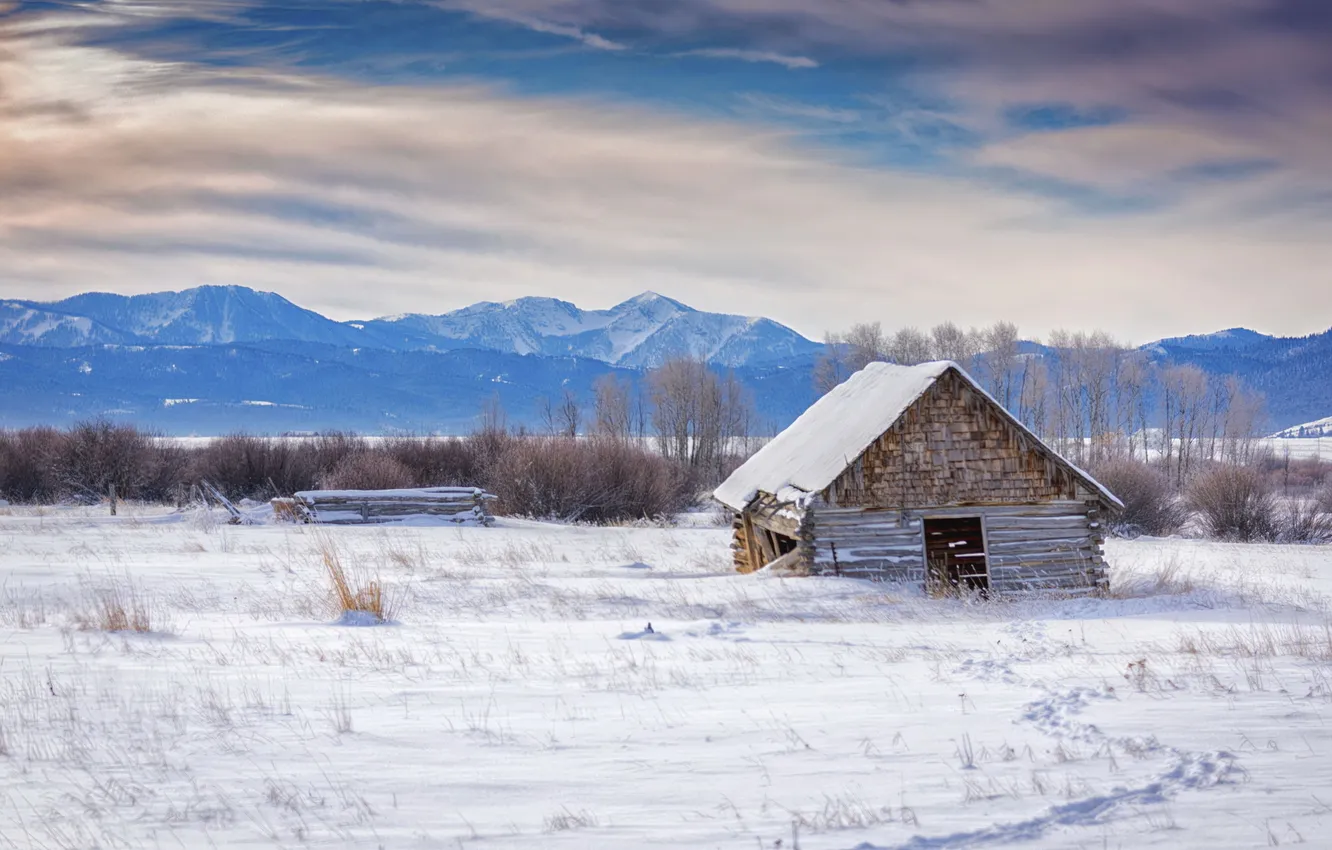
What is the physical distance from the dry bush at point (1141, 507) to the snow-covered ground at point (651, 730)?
1326 inches

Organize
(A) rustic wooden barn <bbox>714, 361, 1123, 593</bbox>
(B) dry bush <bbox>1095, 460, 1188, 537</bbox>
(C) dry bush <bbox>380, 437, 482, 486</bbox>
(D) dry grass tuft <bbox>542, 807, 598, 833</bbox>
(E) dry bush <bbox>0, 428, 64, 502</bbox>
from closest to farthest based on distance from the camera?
(D) dry grass tuft <bbox>542, 807, 598, 833</bbox> < (A) rustic wooden barn <bbox>714, 361, 1123, 593</bbox> < (B) dry bush <bbox>1095, 460, 1188, 537</bbox> < (C) dry bush <bbox>380, 437, 482, 486</bbox> < (E) dry bush <bbox>0, 428, 64, 502</bbox>

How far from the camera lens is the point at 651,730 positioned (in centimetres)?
729

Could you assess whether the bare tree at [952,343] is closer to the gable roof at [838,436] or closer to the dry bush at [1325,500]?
the dry bush at [1325,500]

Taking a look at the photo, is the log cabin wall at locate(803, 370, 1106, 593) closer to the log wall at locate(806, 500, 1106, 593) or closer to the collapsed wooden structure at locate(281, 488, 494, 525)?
the log wall at locate(806, 500, 1106, 593)

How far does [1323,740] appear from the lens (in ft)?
21.8

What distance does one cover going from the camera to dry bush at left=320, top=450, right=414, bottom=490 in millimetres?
42781

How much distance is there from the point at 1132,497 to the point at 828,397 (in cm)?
2670

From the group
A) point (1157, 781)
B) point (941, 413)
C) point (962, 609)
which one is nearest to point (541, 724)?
point (1157, 781)

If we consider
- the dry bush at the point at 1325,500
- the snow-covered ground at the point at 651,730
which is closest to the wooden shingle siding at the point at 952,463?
the snow-covered ground at the point at 651,730

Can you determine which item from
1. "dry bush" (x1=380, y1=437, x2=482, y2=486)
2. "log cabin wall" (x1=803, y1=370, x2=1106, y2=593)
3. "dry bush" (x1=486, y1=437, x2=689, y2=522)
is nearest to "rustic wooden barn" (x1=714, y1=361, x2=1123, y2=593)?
"log cabin wall" (x1=803, y1=370, x2=1106, y2=593)

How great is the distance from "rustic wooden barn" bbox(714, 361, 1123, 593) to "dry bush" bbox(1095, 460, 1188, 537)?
89.2 feet

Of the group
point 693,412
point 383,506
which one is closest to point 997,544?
point 383,506

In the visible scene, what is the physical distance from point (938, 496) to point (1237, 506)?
99.4 ft

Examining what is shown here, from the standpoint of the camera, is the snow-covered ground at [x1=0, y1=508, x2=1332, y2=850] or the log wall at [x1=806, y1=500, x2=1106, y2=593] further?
the log wall at [x1=806, y1=500, x2=1106, y2=593]
